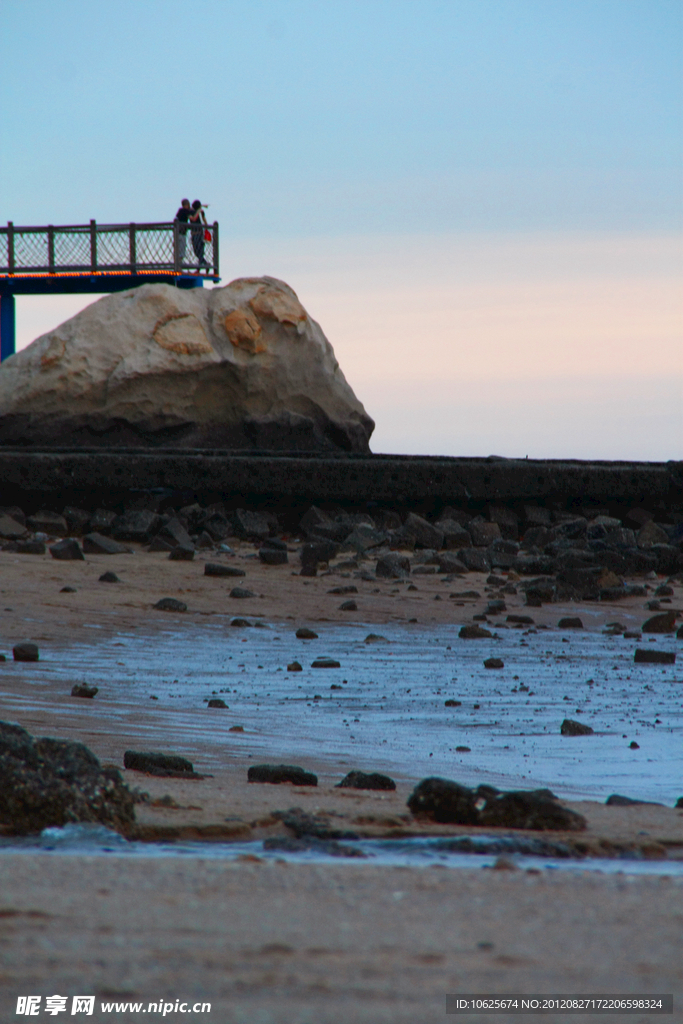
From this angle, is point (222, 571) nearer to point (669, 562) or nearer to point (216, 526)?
point (216, 526)

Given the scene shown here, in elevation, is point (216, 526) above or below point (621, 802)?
above

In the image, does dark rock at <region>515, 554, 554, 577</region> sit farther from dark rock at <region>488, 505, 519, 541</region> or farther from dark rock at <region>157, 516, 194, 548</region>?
dark rock at <region>157, 516, 194, 548</region>

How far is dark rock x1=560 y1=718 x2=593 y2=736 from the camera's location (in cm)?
442

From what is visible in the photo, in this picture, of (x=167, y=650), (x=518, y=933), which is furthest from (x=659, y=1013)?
(x=167, y=650)

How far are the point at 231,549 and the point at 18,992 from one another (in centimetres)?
964

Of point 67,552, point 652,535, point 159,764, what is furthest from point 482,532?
point 159,764

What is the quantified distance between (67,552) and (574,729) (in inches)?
242

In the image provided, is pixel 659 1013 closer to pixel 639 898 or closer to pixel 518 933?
pixel 518 933

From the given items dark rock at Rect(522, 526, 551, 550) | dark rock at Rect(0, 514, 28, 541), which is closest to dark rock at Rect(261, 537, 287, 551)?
dark rock at Rect(0, 514, 28, 541)

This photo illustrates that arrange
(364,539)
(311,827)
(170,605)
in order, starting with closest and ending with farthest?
(311,827) → (170,605) → (364,539)

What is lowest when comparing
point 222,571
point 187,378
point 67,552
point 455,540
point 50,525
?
point 222,571

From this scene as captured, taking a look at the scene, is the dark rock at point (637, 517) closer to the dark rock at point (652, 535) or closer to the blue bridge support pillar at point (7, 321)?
the dark rock at point (652, 535)

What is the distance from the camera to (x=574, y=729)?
14.5ft

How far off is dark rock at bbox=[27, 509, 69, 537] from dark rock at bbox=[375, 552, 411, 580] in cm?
377
